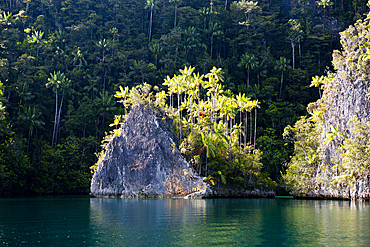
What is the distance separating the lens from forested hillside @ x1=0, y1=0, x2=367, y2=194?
2366 inches

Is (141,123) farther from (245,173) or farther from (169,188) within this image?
(245,173)

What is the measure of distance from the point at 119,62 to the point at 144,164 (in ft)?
107

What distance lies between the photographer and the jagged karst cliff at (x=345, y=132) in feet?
120

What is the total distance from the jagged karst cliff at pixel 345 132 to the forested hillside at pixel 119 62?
1437cm

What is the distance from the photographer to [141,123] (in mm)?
49250

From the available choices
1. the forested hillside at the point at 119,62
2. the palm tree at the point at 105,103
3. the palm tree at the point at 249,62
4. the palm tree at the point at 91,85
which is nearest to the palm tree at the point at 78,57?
the forested hillside at the point at 119,62

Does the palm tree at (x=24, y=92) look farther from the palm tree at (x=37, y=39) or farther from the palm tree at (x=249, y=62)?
the palm tree at (x=249, y=62)

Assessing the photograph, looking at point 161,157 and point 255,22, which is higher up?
point 255,22

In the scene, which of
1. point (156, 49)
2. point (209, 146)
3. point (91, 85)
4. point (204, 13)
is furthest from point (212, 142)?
point (204, 13)

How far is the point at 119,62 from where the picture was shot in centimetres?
7381

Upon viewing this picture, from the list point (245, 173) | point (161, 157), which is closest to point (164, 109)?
point (161, 157)

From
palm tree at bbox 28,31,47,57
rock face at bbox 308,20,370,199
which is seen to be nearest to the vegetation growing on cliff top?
rock face at bbox 308,20,370,199

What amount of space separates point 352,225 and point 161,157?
32388 mm

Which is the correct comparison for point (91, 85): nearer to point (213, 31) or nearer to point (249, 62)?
point (213, 31)
